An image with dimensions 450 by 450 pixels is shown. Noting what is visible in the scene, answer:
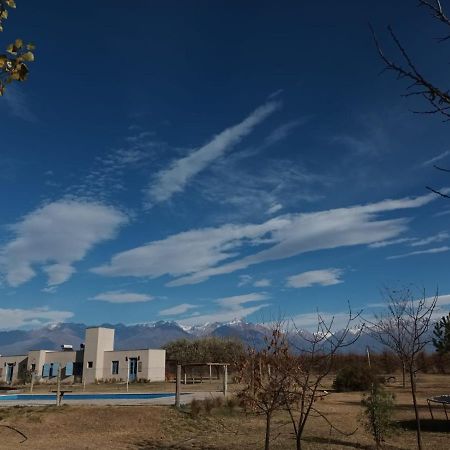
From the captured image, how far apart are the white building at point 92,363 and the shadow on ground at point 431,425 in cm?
3182

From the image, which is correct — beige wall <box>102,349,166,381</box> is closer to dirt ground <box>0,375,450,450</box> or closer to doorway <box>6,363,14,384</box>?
doorway <box>6,363,14,384</box>

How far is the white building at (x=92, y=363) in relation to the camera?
4750 cm

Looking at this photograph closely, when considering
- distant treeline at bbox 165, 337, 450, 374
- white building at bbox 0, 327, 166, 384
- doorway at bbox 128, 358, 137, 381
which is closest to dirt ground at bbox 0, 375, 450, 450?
white building at bbox 0, 327, 166, 384

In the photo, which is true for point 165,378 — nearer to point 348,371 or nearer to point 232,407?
point 348,371

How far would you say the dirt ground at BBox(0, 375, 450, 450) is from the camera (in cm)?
1438

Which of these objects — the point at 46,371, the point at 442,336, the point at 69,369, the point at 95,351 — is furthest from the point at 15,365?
the point at 442,336

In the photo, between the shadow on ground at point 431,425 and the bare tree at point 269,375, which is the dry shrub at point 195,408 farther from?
the bare tree at point 269,375

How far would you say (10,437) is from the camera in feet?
49.8

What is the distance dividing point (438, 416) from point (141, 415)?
1164 cm

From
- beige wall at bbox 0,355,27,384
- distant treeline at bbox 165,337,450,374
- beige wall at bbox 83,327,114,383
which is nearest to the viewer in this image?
beige wall at bbox 83,327,114,383

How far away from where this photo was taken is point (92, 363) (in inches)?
1945

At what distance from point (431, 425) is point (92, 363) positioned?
38817 mm

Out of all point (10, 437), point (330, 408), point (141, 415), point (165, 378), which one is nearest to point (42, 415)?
point (10, 437)

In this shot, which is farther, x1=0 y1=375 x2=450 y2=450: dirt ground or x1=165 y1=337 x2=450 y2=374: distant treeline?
x1=165 y1=337 x2=450 y2=374: distant treeline
